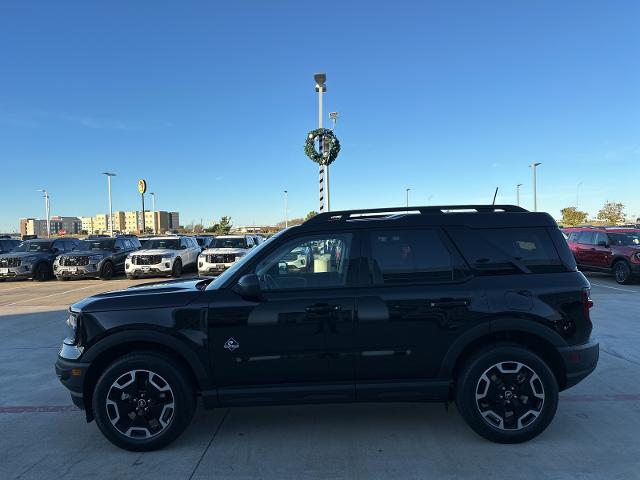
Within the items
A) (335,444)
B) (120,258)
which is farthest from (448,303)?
(120,258)

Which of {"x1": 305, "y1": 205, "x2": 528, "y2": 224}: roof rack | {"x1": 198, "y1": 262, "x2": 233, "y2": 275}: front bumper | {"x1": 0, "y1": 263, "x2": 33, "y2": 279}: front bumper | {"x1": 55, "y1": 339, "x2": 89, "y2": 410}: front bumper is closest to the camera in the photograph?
{"x1": 55, "y1": 339, "x2": 89, "y2": 410}: front bumper

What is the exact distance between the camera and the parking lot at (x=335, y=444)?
348 centimetres

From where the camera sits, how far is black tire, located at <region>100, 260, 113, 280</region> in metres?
18.1

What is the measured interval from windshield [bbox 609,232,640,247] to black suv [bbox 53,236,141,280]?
17315 millimetres

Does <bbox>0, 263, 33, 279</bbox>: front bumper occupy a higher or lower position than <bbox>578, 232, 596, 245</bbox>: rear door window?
lower

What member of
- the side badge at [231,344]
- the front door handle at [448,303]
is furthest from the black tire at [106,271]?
the front door handle at [448,303]

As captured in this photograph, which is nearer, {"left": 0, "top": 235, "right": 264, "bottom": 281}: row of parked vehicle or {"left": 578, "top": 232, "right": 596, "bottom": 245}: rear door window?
{"left": 578, "top": 232, "right": 596, "bottom": 245}: rear door window

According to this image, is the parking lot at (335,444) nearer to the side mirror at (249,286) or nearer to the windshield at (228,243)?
the side mirror at (249,286)

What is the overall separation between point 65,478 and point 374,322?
2.47m

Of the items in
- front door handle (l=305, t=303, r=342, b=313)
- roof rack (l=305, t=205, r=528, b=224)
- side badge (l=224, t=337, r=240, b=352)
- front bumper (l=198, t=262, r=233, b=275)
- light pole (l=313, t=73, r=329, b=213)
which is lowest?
front bumper (l=198, t=262, r=233, b=275)

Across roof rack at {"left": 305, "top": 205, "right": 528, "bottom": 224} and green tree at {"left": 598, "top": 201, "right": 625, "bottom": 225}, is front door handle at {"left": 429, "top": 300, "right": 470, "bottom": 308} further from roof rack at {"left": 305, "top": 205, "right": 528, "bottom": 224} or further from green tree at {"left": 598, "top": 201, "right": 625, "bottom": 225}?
green tree at {"left": 598, "top": 201, "right": 625, "bottom": 225}

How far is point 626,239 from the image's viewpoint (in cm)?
1476

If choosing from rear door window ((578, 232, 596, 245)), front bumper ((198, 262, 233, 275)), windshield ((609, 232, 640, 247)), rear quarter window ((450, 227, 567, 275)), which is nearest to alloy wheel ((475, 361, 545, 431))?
rear quarter window ((450, 227, 567, 275))

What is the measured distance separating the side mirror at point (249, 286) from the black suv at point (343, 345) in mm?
16
